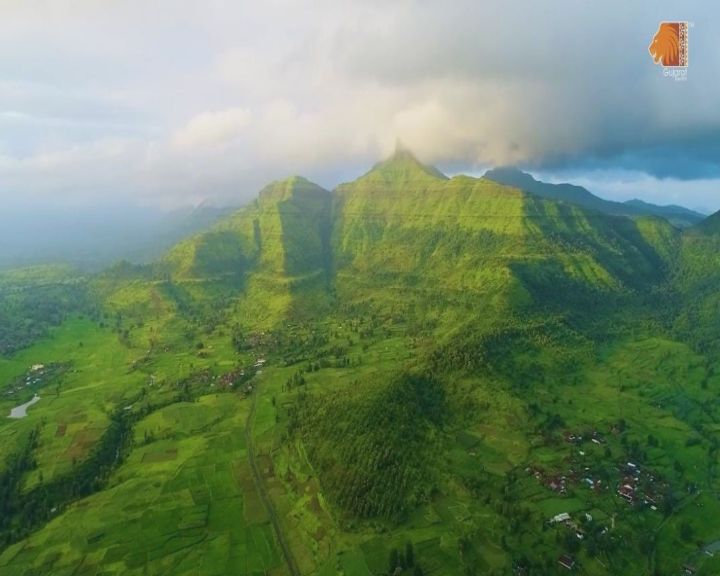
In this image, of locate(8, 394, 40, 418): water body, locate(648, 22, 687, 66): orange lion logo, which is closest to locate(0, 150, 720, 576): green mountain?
locate(8, 394, 40, 418): water body

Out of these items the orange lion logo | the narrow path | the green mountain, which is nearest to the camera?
the narrow path

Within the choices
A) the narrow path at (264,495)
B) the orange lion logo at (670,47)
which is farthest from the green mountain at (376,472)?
the orange lion logo at (670,47)

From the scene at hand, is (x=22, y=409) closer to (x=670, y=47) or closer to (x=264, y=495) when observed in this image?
(x=264, y=495)

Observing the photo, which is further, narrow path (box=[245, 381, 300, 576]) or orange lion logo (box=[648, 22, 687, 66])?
orange lion logo (box=[648, 22, 687, 66])

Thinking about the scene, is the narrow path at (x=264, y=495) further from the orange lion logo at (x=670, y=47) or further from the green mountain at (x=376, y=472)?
the orange lion logo at (x=670, y=47)

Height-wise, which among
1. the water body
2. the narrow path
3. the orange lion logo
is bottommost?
the narrow path

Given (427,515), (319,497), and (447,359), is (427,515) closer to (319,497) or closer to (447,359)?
(319,497)

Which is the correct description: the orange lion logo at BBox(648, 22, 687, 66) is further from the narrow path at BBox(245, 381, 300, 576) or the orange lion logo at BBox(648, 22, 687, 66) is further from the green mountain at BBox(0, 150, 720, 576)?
the narrow path at BBox(245, 381, 300, 576)

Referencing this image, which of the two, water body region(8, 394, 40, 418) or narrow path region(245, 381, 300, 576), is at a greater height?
water body region(8, 394, 40, 418)

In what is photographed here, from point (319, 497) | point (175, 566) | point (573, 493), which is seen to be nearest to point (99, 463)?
point (175, 566)
